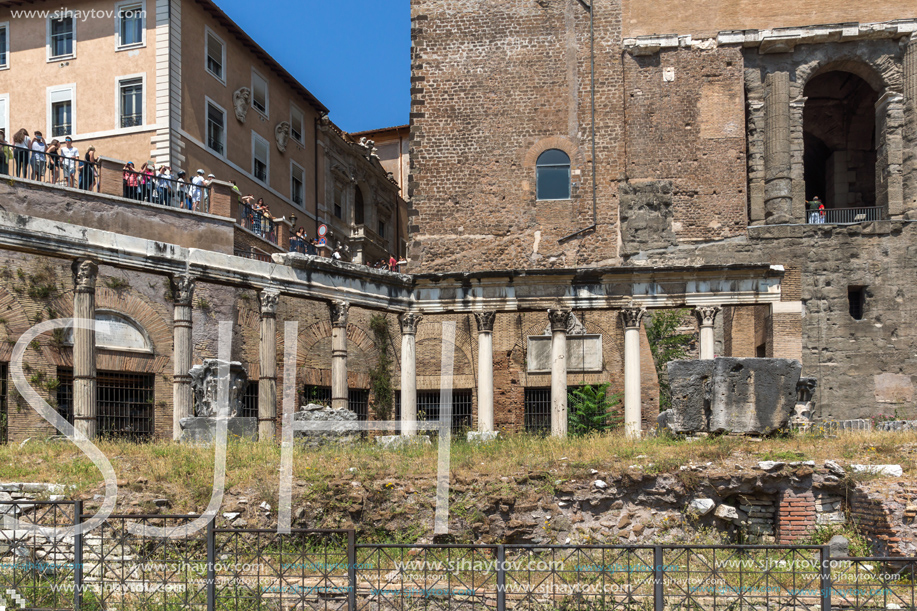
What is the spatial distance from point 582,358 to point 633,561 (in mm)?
12270

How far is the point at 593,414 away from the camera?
22.7m

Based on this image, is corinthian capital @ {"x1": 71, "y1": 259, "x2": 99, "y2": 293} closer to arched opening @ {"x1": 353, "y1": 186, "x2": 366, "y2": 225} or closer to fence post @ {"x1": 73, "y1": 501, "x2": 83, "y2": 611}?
fence post @ {"x1": 73, "y1": 501, "x2": 83, "y2": 611}

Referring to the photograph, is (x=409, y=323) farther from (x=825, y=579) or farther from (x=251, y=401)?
(x=825, y=579)

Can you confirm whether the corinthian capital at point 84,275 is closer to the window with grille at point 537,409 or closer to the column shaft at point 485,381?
the column shaft at point 485,381

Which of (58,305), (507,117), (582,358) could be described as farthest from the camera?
(507,117)

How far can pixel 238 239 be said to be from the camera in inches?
922

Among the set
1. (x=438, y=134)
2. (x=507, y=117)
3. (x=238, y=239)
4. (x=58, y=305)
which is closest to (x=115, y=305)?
(x=58, y=305)

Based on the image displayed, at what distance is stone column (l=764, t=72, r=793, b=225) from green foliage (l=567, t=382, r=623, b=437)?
7.32 m

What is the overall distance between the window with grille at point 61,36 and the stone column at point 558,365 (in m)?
17.2

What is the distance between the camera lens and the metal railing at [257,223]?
24266 millimetres

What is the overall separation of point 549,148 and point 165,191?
400 inches

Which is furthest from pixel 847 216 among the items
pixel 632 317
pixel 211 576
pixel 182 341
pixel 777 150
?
pixel 211 576

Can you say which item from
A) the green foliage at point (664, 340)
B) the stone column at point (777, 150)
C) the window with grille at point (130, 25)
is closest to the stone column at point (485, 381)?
the green foliage at point (664, 340)

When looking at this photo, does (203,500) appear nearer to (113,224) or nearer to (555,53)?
(113,224)
